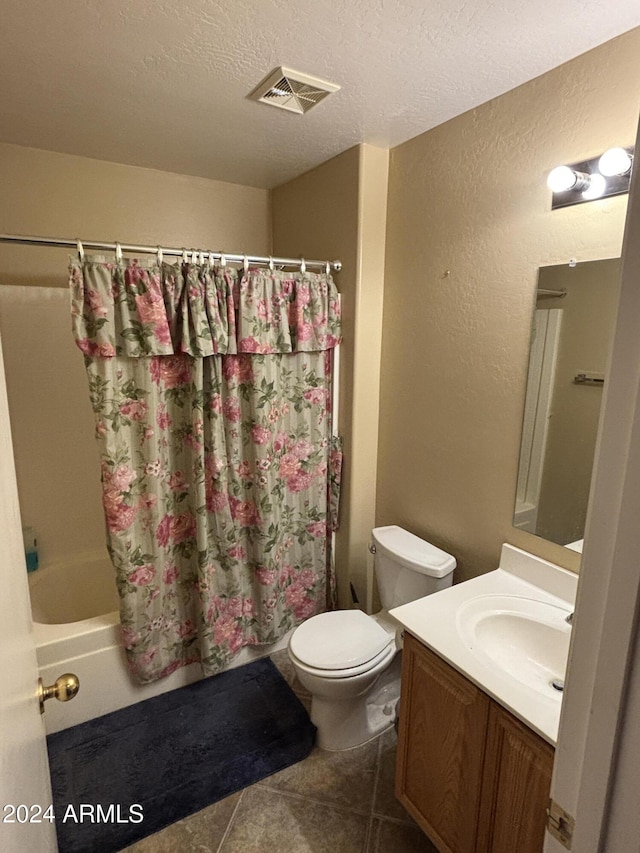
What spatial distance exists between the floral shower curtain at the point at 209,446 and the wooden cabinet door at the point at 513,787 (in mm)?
1227

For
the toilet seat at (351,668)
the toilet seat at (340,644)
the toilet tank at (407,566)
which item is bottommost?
the toilet seat at (351,668)

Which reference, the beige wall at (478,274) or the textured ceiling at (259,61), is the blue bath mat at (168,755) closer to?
the beige wall at (478,274)

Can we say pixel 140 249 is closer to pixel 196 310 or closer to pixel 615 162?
pixel 196 310

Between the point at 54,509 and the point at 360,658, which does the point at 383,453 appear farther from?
the point at 54,509

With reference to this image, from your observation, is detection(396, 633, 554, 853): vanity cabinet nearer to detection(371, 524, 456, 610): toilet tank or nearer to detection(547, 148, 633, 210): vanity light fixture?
detection(371, 524, 456, 610): toilet tank

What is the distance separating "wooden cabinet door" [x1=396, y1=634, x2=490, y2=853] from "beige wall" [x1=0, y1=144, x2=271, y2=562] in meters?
1.93

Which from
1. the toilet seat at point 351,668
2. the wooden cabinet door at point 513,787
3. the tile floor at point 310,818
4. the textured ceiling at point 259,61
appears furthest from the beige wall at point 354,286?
the wooden cabinet door at point 513,787

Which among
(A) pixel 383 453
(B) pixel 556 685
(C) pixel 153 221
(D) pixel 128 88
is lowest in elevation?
(B) pixel 556 685

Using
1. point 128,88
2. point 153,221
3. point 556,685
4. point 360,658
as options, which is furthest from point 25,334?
point 556,685

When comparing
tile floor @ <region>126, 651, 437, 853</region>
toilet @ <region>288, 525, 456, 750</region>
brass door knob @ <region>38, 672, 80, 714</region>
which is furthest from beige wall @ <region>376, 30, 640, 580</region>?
brass door knob @ <region>38, 672, 80, 714</region>

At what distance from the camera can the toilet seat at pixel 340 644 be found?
5.52 ft

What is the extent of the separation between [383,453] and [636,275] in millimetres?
1860

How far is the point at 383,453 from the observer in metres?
2.31

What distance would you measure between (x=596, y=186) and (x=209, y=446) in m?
1.61
